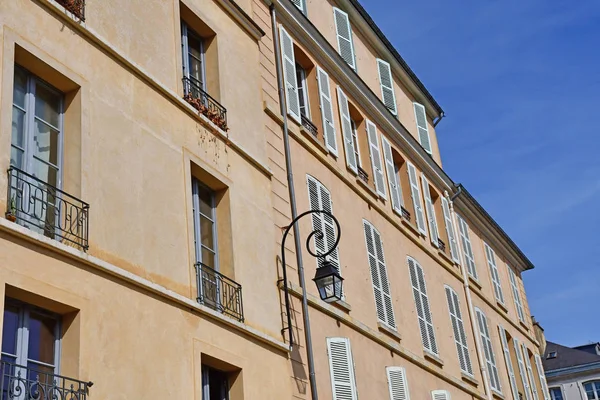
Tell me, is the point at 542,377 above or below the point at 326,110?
below

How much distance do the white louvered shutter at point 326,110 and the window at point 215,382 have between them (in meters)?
5.28

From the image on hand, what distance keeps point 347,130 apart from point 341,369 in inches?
182

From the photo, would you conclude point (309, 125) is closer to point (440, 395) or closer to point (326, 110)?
point (326, 110)

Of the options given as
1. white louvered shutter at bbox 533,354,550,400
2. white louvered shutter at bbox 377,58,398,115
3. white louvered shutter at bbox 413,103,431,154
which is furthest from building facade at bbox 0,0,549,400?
white louvered shutter at bbox 533,354,550,400

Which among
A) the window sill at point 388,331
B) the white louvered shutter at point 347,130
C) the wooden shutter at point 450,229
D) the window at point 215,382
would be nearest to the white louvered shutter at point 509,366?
the wooden shutter at point 450,229

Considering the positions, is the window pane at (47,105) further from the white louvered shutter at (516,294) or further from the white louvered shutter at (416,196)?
the white louvered shutter at (516,294)

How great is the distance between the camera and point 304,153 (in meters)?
13.0

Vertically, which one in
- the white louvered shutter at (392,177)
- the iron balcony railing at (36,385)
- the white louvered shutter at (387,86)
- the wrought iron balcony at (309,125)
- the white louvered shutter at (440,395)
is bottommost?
the iron balcony railing at (36,385)

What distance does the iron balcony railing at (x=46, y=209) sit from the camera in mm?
7281

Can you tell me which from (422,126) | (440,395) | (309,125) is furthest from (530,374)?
(309,125)

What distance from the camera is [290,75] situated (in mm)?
13242

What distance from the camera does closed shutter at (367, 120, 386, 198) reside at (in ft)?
51.1

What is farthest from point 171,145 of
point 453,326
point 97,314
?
point 453,326

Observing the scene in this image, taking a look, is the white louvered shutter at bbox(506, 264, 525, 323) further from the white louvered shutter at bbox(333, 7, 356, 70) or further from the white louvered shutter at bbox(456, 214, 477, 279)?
the white louvered shutter at bbox(333, 7, 356, 70)
